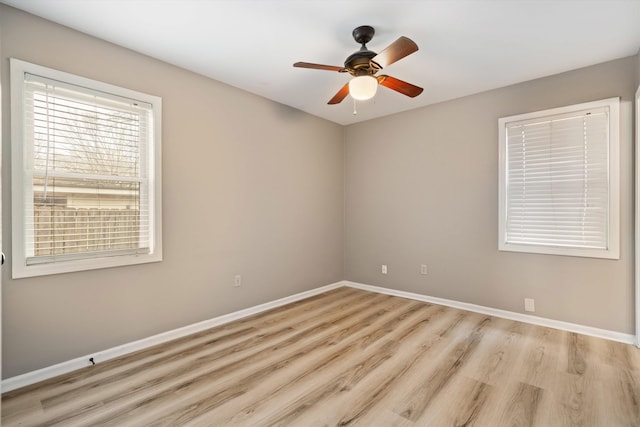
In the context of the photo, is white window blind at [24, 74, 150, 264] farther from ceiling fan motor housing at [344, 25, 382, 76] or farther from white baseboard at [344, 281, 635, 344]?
white baseboard at [344, 281, 635, 344]

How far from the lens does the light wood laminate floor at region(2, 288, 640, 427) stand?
6.06 ft

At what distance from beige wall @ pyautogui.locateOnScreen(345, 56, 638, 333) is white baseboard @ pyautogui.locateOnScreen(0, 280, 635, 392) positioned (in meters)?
0.07

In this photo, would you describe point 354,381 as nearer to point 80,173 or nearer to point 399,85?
point 399,85

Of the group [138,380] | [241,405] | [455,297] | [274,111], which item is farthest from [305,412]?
[274,111]

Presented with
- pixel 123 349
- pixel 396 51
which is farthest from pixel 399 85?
pixel 123 349

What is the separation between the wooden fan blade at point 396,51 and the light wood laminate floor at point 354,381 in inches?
93.0

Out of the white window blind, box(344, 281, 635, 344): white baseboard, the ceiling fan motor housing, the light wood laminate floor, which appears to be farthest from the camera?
box(344, 281, 635, 344): white baseboard

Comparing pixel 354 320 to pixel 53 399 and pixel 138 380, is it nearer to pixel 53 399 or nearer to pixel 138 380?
pixel 138 380

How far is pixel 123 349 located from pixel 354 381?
2001mm

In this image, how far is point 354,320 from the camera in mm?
3432

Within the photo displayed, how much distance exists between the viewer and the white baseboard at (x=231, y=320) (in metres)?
2.23

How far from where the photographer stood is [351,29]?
2396 mm

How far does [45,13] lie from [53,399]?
8.89ft

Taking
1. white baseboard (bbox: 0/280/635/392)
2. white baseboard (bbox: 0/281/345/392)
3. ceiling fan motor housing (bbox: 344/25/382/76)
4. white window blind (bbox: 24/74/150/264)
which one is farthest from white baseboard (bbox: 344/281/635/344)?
white window blind (bbox: 24/74/150/264)
